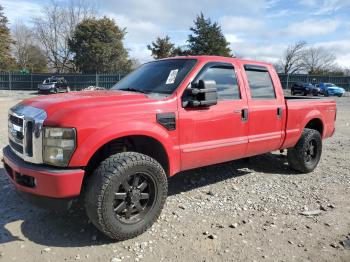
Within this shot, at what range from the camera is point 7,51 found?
161ft

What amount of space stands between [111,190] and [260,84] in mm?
2981

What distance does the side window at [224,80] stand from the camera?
4916 mm

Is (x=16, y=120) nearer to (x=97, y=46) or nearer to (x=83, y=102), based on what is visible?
(x=83, y=102)

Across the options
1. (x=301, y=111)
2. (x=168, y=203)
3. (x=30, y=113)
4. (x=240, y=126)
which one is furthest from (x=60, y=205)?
(x=301, y=111)

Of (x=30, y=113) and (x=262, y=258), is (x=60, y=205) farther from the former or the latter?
(x=262, y=258)

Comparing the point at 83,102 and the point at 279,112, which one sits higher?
the point at 83,102

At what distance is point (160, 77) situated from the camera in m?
4.84

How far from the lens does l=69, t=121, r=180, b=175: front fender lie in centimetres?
359

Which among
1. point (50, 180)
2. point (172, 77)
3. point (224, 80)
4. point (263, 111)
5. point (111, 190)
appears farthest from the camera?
point (263, 111)

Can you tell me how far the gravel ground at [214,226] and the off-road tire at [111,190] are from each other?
151 millimetres

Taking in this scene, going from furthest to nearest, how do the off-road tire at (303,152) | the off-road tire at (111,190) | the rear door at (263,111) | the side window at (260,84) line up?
the off-road tire at (303,152), the side window at (260,84), the rear door at (263,111), the off-road tire at (111,190)

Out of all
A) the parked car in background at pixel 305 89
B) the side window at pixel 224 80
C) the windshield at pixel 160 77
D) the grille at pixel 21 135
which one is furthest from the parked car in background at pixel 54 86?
the grille at pixel 21 135

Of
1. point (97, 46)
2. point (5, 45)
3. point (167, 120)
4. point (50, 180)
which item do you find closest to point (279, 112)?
point (167, 120)

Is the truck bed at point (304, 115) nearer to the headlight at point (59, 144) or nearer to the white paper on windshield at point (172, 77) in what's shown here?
the white paper on windshield at point (172, 77)
